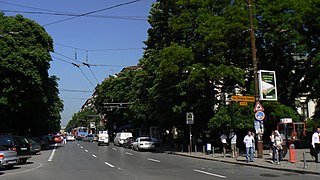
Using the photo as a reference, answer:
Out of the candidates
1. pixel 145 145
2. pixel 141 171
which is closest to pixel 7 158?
pixel 141 171

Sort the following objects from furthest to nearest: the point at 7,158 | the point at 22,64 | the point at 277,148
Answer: the point at 22,64 → the point at 277,148 → the point at 7,158

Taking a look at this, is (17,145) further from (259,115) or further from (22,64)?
(22,64)

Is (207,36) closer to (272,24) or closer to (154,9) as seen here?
(272,24)

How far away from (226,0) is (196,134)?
1463 centimetres

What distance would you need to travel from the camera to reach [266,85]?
24203 mm

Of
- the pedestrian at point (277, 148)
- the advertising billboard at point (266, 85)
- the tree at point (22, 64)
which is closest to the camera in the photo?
the pedestrian at point (277, 148)

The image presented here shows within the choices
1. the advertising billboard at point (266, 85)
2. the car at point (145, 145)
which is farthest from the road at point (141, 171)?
the car at point (145, 145)

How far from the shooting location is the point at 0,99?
123 ft

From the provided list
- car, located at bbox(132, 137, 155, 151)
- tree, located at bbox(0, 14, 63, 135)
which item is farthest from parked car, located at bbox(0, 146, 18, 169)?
car, located at bbox(132, 137, 155, 151)

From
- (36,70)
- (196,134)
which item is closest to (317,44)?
(196,134)

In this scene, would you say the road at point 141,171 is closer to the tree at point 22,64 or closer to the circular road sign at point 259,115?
the circular road sign at point 259,115

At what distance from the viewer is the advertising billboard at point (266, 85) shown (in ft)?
78.8

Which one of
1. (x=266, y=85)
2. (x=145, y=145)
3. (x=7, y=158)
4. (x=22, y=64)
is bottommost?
(x=145, y=145)

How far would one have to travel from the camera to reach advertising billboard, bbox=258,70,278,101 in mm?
24013
